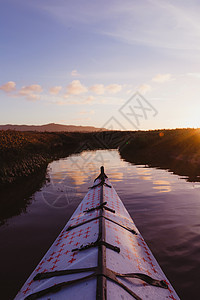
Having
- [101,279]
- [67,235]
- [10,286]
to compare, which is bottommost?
[10,286]

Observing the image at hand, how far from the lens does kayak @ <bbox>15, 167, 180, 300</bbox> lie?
267 centimetres

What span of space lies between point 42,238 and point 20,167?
8.29 metres

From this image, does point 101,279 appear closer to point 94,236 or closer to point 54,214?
point 94,236

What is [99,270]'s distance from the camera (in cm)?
284

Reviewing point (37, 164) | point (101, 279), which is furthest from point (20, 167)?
point (101, 279)

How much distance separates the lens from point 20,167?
13633mm

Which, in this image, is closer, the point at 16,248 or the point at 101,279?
the point at 101,279

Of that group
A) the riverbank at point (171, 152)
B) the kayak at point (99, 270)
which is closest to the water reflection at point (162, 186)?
the riverbank at point (171, 152)

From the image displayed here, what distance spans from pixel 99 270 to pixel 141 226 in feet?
14.0

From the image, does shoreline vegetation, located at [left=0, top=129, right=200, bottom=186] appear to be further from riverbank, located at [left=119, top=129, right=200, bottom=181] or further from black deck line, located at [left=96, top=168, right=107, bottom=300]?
black deck line, located at [left=96, top=168, right=107, bottom=300]

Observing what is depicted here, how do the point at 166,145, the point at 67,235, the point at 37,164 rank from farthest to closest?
the point at 166,145 → the point at 37,164 → the point at 67,235

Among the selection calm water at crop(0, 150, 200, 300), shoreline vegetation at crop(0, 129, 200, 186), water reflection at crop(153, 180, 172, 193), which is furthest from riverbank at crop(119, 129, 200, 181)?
calm water at crop(0, 150, 200, 300)

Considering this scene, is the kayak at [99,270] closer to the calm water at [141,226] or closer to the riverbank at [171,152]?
the calm water at [141,226]

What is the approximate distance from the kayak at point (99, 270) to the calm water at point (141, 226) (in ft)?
3.39
